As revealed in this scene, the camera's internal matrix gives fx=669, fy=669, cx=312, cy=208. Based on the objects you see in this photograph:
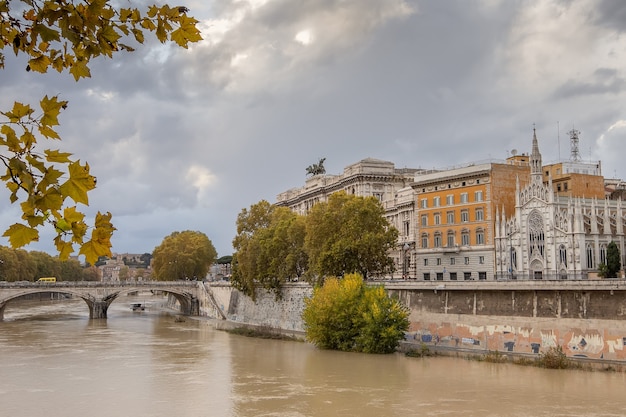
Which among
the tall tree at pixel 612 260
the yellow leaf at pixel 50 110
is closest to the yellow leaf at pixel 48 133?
the yellow leaf at pixel 50 110

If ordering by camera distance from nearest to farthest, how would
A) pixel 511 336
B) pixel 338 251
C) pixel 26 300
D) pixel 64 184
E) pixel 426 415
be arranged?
pixel 64 184, pixel 426 415, pixel 511 336, pixel 338 251, pixel 26 300

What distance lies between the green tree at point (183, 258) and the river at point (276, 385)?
49751 mm

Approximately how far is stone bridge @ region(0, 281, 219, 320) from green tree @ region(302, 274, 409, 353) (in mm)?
34909

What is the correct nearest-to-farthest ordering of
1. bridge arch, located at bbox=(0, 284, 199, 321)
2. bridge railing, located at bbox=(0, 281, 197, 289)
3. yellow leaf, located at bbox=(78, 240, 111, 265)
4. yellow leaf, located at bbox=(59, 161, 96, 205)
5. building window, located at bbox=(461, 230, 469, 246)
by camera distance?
yellow leaf, located at bbox=(59, 161, 96, 205), yellow leaf, located at bbox=(78, 240, 111, 265), building window, located at bbox=(461, 230, 469, 246), bridge arch, located at bbox=(0, 284, 199, 321), bridge railing, located at bbox=(0, 281, 197, 289)

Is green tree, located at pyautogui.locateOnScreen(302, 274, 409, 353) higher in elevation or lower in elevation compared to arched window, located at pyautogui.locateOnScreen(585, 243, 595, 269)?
lower

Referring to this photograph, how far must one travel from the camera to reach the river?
2595 cm

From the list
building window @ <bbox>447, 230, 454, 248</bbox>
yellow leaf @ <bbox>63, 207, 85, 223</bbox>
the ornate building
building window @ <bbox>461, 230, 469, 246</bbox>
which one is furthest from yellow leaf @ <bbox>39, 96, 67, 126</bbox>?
building window @ <bbox>447, 230, 454, 248</bbox>

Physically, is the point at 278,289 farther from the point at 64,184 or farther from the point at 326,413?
the point at 64,184

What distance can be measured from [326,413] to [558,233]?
3140 cm

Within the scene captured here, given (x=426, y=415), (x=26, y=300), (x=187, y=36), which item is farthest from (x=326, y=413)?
(x=26, y=300)

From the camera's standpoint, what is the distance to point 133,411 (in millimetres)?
25906

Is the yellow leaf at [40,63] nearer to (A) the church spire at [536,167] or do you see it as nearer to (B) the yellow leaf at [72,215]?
(B) the yellow leaf at [72,215]

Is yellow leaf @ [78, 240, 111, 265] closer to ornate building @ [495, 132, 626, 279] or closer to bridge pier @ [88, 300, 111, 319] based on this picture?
ornate building @ [495, 132, 626, 279]

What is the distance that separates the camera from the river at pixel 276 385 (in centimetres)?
2595
